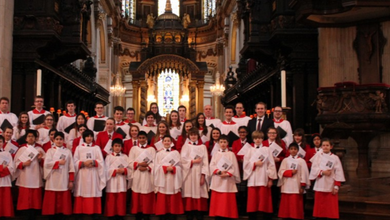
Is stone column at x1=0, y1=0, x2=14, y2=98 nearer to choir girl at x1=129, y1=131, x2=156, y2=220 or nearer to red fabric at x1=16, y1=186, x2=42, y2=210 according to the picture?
red fabric at x1=16, y1=186, x2=42, y2=210

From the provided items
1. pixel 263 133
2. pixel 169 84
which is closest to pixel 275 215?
pixel 263 133

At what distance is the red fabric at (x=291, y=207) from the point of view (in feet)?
24.1

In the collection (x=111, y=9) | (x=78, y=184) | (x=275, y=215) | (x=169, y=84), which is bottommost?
(x=275, y=215)

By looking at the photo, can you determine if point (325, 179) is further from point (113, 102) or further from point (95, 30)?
point (113, 102)

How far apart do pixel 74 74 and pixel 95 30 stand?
9.32 m

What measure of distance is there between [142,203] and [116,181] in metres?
0.55

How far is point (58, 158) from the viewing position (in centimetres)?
764

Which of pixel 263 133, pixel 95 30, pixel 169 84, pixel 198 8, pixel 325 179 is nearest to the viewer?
pixel 325 179

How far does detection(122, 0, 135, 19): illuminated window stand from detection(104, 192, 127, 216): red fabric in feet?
102

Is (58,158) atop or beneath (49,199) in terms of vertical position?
atop

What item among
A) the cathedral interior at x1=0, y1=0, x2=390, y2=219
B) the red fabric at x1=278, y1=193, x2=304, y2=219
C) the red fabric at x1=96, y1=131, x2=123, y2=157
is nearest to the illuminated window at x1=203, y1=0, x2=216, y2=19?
the cathedral interior at x1=0, y1=0, x2=390, y2=219

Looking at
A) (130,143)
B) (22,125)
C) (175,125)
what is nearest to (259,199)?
(175,125)

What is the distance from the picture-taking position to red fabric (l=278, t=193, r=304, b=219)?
24.1 feet

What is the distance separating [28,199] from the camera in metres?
7.61
